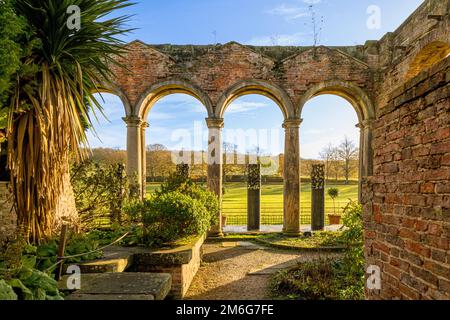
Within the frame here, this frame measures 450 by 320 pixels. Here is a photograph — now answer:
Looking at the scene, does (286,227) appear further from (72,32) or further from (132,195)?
(72,32)

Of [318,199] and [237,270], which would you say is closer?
[237,270]

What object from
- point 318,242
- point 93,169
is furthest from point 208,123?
point 318,242

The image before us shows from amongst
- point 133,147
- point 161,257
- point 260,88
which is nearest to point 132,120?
point 133,147

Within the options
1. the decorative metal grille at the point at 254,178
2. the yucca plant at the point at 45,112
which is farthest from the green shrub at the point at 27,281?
the decorative metal grille at the point at 254,178

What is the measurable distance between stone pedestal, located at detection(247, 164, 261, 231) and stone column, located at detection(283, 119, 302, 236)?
6.05ft

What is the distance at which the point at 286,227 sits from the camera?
10250 millimetres

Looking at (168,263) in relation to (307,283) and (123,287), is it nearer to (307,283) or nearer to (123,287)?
(123,287)

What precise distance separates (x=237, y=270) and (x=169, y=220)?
2600 mm

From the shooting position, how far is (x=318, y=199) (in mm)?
11688

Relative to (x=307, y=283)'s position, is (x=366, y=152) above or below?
above

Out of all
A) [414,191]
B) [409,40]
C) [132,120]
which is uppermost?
[409,40]

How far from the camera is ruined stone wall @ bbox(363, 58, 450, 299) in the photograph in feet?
5.88

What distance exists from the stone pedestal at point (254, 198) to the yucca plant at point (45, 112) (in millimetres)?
8433

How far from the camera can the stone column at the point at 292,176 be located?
32.8ft
